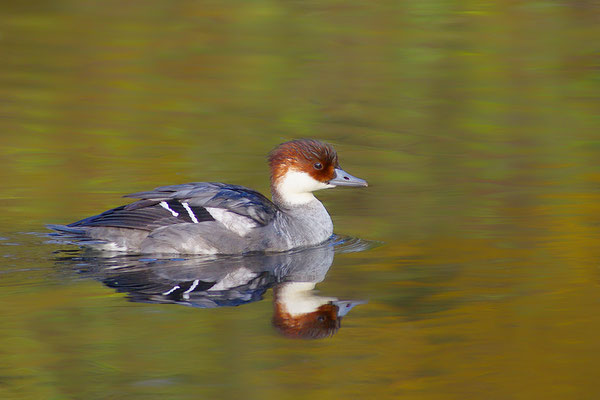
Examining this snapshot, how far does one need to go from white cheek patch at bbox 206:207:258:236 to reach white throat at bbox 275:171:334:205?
0.86m

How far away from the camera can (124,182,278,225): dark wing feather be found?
29.5ft

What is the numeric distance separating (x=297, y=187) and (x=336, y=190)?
1585 mm

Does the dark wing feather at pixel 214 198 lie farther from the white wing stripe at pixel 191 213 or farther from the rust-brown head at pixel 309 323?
the rust-brown head at pixel 309 323

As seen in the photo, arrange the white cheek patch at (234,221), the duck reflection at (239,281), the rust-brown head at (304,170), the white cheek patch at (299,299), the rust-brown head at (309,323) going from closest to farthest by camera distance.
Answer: the rust-brown head at (309,323) → the duck reflection at (239,281) → the white cheek patch at (299,299) → the white cheek patch at (234,221) → the rust-brown head at (304,170)

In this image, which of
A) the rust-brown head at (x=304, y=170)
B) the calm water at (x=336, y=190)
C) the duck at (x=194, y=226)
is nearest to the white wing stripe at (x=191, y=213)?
the duck at (x=194, y=226)

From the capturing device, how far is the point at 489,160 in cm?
1174

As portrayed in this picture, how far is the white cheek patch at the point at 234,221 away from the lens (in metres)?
8.96

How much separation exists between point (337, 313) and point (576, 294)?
180 cm

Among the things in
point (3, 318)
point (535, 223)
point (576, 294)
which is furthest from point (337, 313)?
point (535, 223)

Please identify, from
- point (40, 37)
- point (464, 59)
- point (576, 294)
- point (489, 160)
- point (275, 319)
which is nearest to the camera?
point (275, 319)

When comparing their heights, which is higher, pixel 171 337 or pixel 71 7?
pixel 71 7

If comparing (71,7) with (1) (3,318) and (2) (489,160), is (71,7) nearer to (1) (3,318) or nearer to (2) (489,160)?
(2) (489,160)

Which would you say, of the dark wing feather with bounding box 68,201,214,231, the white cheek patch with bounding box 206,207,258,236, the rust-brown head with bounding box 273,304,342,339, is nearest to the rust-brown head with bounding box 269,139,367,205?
the white cheek patch with bounding box 206,207,258,236

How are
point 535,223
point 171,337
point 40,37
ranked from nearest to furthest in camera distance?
point 171,337
point 535,223
point 40,37
